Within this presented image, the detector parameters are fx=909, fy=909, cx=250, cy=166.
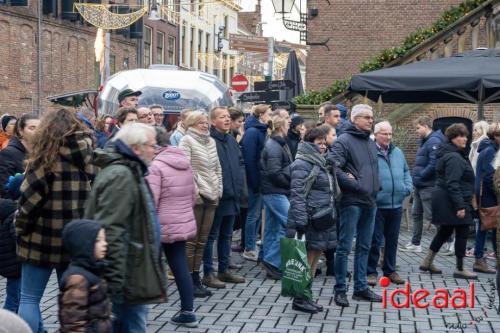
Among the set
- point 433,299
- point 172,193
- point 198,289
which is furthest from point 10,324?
point 433,299

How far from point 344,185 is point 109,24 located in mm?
21750

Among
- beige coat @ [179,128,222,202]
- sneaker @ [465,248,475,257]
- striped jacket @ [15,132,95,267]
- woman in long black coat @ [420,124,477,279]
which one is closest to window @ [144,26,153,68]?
sneaker @ [465,248,475,257]

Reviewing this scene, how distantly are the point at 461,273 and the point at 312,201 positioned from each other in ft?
9.21

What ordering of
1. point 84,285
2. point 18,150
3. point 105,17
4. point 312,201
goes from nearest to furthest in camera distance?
1. point 84,285
2. point 18,150
3. point 312,201
4. point 105,17

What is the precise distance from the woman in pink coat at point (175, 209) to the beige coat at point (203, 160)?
1.08 metres

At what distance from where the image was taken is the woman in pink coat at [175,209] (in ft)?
23.9

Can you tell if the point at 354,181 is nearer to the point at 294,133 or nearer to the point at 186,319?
the point at 186,319

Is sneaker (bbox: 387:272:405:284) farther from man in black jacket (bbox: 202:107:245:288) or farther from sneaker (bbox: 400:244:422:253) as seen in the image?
sneaker (bbox: 400:244:422:253)

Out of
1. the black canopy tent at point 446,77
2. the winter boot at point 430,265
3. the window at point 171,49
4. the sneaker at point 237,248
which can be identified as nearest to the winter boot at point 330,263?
the winter boot at point 430,265

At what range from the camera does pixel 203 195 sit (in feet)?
28.4

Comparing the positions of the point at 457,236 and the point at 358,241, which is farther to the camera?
the point at 457,236

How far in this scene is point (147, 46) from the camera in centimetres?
4659

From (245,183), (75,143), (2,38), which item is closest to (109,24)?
(2,38)

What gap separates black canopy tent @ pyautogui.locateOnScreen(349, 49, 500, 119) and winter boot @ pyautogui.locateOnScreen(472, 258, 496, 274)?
2.41 m
